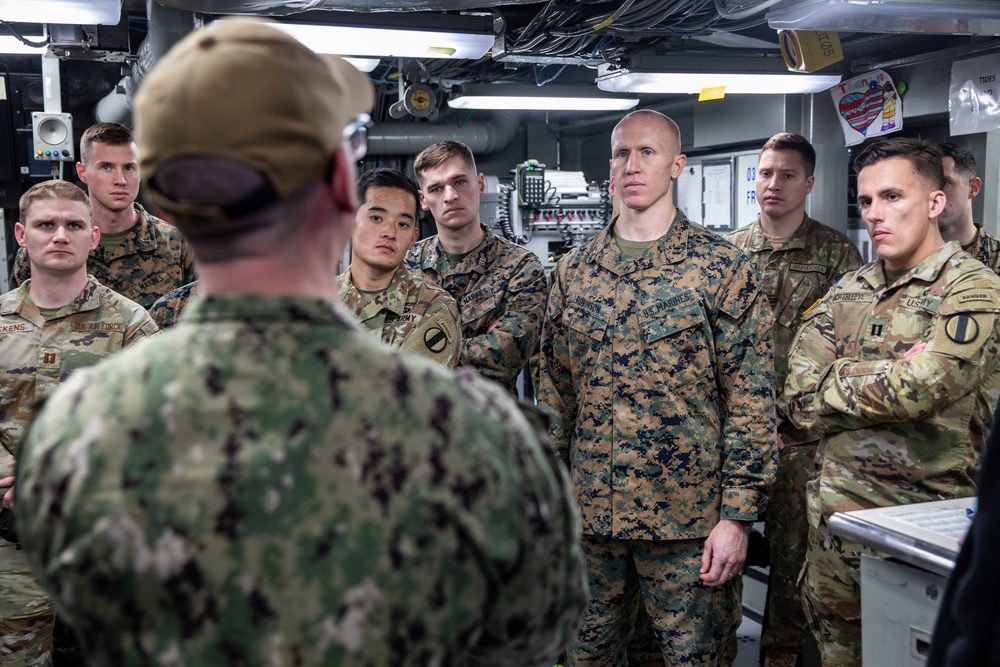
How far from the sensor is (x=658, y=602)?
99.9 inches

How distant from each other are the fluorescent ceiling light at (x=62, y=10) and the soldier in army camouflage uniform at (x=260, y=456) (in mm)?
2305

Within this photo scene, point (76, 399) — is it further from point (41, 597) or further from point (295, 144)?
point (41, 597)

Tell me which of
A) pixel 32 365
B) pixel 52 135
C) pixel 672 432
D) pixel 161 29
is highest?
pixel 161 29

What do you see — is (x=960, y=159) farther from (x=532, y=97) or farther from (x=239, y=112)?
(x=239, y=112)

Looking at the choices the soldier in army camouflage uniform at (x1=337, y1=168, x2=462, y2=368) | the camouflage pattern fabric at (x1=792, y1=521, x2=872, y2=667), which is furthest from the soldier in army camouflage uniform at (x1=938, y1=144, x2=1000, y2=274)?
the soldier in army camouflage uniform at (x1=337, y1=168, x2=462, y2=368)

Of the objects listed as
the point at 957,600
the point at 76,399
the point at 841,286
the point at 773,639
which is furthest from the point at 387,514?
the point at 773,639

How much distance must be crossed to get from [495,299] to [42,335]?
1.54 metres

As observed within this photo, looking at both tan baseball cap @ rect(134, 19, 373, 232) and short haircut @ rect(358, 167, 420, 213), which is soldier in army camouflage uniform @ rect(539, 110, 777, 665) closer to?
short haircut @ rect(358, 167, 420, 213)

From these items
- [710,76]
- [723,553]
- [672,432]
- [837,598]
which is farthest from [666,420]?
[710,76]

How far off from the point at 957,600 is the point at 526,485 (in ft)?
1.51

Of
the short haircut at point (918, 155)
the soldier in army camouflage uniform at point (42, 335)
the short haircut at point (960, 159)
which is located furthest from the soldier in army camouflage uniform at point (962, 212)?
the soldier in army camouflage uniform at point (42, 335)

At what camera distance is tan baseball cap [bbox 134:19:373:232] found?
0.86m

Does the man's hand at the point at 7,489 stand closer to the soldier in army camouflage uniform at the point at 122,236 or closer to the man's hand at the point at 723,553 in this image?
the soldier in army camouflage uniform at the point at 122,236

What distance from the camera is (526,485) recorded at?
3.08 feet
